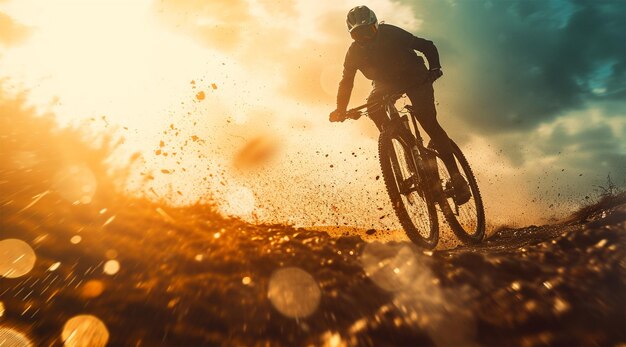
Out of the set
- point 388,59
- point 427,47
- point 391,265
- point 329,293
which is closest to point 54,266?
point 329,293

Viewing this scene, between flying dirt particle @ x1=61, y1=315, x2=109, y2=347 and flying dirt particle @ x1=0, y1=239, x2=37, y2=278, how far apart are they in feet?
5.18

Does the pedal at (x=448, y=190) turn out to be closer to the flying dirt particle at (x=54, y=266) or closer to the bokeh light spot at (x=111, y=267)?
the bokeh light spot at (x=111, y=267)

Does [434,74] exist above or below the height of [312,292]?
above

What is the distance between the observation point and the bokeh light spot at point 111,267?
9.65 ft

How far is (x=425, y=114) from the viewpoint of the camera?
4.83 metres

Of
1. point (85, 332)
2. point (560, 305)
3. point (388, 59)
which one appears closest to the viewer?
point (560, 305)

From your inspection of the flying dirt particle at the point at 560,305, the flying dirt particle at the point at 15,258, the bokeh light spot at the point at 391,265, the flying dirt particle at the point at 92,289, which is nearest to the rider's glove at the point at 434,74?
the bokeh light spot at the point at 391,265

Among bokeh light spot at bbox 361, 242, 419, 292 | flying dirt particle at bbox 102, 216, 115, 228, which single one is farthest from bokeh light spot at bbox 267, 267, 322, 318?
flying dirt particle at bbox 102, 216, 115, 228

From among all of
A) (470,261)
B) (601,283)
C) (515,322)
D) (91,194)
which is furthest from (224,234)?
(91,194)

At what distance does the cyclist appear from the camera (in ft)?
15.3

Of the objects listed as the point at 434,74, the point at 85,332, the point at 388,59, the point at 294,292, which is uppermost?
the point at 388,59

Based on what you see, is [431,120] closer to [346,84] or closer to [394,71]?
[394,71]

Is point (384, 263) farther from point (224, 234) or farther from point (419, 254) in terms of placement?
point (224, 234)

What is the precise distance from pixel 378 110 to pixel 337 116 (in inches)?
21.7
